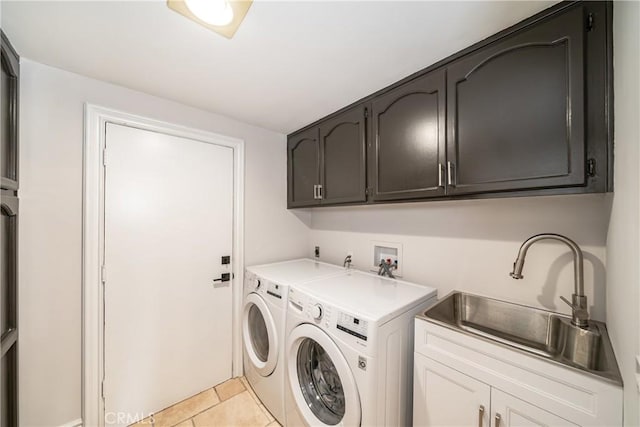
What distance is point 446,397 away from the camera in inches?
40.3

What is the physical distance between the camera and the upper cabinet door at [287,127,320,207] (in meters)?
2.04

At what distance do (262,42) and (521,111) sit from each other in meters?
1.20

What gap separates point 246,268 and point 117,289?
2.79ft

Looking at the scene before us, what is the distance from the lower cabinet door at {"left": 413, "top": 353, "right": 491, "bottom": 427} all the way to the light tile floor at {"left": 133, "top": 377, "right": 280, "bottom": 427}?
105cm

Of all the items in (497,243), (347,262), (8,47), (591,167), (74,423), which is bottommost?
(74,423)

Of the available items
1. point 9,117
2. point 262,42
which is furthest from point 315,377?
point 9,117

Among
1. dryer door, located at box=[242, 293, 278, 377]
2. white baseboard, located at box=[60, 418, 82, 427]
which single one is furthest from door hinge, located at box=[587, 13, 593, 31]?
white baseboard, located at box=[60, 418, 82, 427]

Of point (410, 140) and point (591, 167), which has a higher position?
point (410, 140)

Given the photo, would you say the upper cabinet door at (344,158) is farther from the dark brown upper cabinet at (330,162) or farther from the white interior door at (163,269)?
the white interior door at (163,269)

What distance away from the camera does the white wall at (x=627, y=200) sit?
594 millimetres

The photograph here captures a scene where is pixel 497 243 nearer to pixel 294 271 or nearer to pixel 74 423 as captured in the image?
pixel 294 271

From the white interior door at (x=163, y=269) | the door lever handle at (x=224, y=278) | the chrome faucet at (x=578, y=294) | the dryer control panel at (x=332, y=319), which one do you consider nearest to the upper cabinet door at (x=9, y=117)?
the white interior door at (x=163, y=269)

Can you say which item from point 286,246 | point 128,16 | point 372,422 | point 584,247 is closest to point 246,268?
point 286,246

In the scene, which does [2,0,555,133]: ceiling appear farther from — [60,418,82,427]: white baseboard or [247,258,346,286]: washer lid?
[60,418,82,427]: white baseboard
